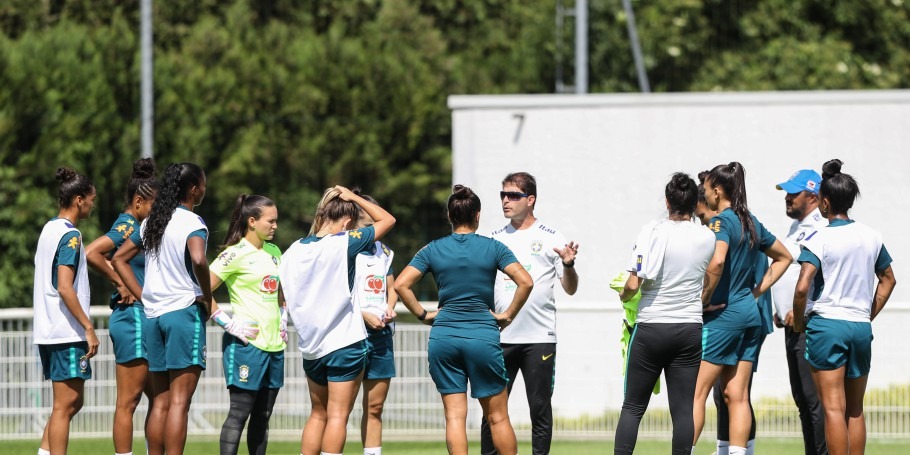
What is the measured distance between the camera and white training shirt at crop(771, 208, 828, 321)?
318 inches

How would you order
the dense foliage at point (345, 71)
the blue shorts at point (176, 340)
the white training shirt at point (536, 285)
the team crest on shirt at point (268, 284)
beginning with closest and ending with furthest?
the blue shorts at point (176, 340) < the team crest on shirt at point (268, 284) < the white training shirt at point (536, 285) < the dense foliage at point (345, 71)

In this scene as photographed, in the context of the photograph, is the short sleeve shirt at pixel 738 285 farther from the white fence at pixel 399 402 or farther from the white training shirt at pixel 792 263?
the white fence at pixel 399 402

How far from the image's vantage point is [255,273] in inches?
300

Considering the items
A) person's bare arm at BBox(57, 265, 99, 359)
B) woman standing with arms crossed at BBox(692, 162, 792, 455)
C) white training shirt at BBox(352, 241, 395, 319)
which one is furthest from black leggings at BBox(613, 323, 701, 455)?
person's bare arm at BBox(57, 265, 99, 359)

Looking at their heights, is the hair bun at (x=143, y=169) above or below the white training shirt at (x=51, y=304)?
above

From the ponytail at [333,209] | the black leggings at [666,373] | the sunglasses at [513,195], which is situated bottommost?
the black leggings at [666,373]

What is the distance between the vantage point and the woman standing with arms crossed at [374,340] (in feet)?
26.5

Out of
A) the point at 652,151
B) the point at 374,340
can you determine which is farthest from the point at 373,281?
the point at 652,151

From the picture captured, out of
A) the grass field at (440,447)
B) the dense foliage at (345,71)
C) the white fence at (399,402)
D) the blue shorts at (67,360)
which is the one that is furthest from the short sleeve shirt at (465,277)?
the dense foliage at (345,71)

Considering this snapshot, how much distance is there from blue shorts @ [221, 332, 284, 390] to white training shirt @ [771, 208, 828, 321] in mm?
3248

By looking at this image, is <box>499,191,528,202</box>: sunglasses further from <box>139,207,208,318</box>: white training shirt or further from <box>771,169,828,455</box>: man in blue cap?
<box>139,207,208,318</box>: white training shirt

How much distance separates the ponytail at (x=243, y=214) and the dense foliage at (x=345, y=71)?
11.7 meters

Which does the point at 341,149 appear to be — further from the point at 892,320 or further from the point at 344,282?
the point at 344,282

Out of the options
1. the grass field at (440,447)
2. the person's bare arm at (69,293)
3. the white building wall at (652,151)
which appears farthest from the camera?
the white building wall at (652,151)
